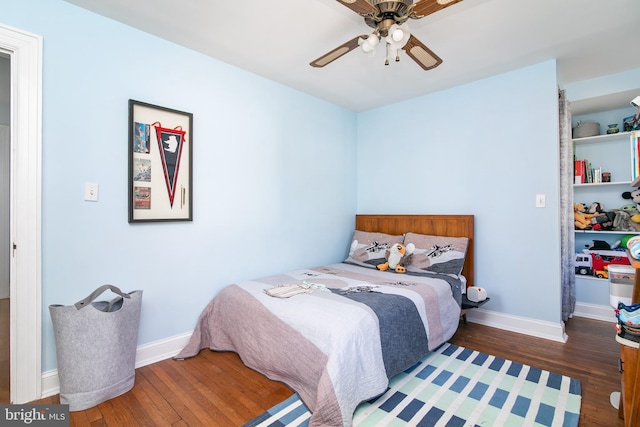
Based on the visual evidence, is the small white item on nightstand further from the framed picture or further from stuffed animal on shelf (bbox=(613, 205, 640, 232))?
the framed picture

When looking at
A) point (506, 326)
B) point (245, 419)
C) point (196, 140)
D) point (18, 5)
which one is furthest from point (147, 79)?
→ point (506, 326)

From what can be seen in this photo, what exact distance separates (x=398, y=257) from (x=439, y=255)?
0.37 meters

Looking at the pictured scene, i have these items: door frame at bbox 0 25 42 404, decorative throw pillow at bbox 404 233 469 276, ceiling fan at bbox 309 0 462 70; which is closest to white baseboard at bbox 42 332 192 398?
door frame at bbox 0 25 42 404

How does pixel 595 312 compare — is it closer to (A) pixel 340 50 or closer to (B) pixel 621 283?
(B) pixel 621 283

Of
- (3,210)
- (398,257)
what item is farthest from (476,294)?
(3,210)

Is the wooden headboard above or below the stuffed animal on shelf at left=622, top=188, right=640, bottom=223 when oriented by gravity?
below

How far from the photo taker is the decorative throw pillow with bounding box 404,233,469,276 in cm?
278

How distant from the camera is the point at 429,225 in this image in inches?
127

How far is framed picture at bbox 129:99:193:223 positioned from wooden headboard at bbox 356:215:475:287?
6.91ft

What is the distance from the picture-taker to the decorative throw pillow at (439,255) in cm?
278

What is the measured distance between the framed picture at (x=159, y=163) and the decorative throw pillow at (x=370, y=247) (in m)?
1.78

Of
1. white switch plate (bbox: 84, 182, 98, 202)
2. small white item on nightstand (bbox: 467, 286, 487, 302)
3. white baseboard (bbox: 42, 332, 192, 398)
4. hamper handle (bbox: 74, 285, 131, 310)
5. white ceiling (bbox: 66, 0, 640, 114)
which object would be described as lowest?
white baseboard (bbox: 42, 332, 192, 398)

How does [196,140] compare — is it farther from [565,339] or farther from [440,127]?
[565,339]

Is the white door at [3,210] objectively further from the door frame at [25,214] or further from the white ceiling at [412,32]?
the white ceiling at [412,32]
